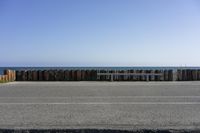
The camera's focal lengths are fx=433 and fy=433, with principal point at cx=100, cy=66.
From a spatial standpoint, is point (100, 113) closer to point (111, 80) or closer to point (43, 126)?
point (43, 126)

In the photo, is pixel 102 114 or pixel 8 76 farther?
pixel 8 76

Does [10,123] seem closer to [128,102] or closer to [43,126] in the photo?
[43,126]

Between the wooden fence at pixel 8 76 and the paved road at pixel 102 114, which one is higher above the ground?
the wooden fence at pixel 8 76

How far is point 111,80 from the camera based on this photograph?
32.3 meters

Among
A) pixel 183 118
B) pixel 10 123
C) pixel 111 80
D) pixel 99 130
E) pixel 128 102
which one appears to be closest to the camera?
pixel 99 130

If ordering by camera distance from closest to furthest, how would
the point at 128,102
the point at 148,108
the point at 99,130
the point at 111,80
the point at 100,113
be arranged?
the point at 99,130 → the point at 100,113 → the point at 148,108 → the point at 128,102 → the point at 111,80

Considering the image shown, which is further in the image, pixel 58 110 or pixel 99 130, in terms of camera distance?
pixel 58 110

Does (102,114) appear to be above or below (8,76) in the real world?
below

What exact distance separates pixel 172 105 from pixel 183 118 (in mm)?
3190

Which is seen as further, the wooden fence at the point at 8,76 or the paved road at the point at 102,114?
the wooden fence at the point at 8,76

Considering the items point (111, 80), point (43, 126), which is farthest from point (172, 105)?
point (111, 80)

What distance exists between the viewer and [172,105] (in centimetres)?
1447

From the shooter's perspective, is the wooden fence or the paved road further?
the wooden fence

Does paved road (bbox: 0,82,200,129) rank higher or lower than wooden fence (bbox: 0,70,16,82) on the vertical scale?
lower
